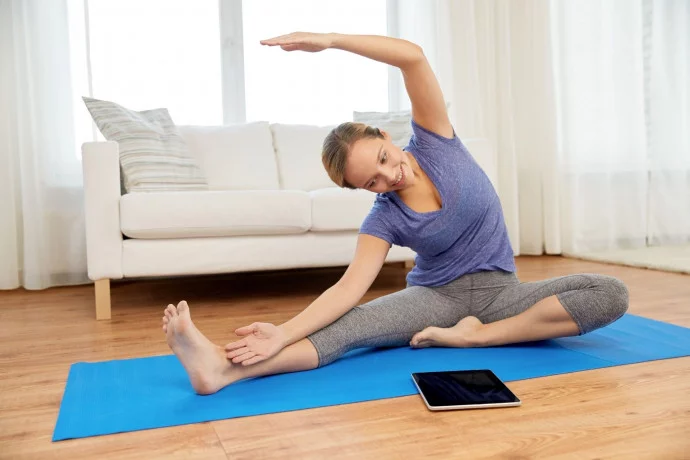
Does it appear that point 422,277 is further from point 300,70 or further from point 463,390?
point 300,70

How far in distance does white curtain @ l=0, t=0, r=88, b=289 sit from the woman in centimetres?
226

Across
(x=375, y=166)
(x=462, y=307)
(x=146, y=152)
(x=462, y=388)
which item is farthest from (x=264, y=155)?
(x=462, y=388)

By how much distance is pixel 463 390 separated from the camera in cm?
148

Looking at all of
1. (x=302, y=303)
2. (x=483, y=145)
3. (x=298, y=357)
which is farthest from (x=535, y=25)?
(x=298, y=357)

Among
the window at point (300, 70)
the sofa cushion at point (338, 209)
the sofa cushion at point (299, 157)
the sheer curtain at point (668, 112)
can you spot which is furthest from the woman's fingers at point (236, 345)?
the sheer curtain at point (668, 112)

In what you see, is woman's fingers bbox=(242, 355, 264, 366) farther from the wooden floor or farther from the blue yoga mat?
the wooden floor

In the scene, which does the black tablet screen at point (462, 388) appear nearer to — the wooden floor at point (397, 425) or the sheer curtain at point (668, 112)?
the wooden floor at point (397, 425)

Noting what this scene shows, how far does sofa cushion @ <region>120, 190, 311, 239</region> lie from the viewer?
270 cm

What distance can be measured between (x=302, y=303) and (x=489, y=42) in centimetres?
238

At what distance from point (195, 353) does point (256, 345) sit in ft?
0.50

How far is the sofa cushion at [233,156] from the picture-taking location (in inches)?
138

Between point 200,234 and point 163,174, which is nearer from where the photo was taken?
point 200,234

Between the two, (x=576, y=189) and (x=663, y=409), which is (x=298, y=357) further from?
(x=576, y=189)

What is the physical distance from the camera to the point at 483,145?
3.45 metres
